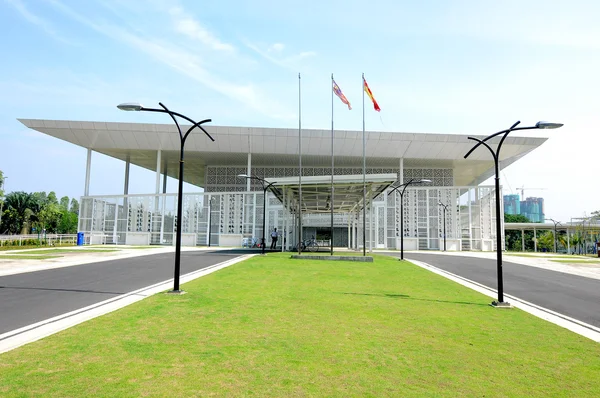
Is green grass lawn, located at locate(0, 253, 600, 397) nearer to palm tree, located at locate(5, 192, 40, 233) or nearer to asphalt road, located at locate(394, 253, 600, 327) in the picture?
asphalt road, located at locate(394, 253, 600, 327)

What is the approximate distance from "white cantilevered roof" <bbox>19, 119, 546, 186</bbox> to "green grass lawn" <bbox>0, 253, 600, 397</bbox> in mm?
34959

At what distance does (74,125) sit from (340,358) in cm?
4487

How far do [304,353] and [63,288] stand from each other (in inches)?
336

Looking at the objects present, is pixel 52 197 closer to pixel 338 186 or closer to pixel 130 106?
pixel 338 186

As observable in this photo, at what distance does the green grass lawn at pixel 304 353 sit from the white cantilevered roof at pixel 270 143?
34959 millimetres

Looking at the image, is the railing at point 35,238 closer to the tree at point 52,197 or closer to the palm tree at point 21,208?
the palm tree at point 21,208

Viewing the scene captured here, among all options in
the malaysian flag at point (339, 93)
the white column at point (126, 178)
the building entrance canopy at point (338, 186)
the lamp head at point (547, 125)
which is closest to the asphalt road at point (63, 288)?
the building entrance canopy at point (338, 186)

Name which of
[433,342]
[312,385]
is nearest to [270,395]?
[312,385]

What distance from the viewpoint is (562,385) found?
173 inches

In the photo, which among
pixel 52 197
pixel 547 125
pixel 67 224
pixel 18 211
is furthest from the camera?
pixel 67 224

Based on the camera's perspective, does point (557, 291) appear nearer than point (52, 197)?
Yes

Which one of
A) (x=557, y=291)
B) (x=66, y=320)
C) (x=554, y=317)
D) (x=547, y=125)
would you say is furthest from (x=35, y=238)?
(x=547, y=125)

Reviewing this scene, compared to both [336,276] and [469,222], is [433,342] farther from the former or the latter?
[469,222]

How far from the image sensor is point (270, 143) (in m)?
43.8
